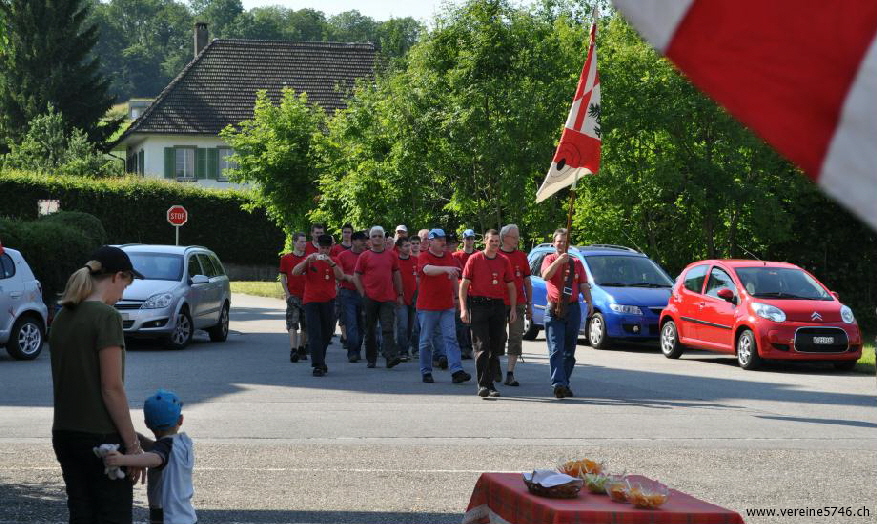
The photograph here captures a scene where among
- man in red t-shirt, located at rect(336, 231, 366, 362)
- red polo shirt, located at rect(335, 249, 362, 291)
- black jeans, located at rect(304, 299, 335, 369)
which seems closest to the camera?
black jeans, located at rect(304, 299, 335, 369)

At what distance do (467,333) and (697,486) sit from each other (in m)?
11.9

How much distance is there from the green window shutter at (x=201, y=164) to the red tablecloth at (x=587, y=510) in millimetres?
63231

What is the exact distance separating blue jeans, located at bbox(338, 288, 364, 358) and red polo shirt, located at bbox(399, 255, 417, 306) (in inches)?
29.4

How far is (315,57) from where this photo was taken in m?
70.3

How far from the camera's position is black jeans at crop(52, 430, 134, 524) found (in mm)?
5277

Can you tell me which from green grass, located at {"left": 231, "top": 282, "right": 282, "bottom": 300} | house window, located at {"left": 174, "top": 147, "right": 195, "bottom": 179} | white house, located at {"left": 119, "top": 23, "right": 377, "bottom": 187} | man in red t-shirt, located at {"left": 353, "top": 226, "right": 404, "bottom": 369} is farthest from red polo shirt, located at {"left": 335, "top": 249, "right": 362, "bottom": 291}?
house window, located at {"left": 174, "top": 147, "right": 195, "bottom": 179}

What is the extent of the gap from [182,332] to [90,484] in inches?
676

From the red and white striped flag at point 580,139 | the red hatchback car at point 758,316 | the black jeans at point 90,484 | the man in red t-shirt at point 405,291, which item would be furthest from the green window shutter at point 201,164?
the black jeans at point 90,484

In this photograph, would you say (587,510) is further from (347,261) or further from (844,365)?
(844,365)

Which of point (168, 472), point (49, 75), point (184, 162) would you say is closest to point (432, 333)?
point (168, 472)

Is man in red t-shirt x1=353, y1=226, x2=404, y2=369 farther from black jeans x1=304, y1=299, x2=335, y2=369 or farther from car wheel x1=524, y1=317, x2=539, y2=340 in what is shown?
car wheel x1=524, y1=317, x2=539, y2=340

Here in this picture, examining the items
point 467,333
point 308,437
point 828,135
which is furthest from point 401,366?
point 828,135

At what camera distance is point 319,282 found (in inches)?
686

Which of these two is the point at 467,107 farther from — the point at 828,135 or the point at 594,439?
the point at 828,135
